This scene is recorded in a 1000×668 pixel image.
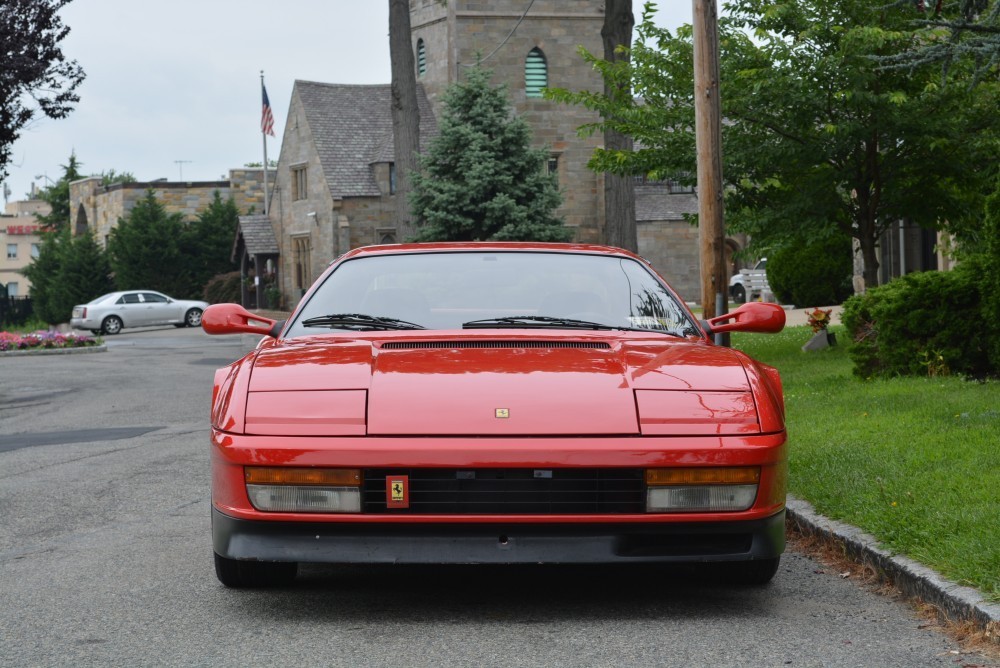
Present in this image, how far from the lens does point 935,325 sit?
40.7ft

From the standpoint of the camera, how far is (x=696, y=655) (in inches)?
176

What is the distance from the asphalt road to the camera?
4.51 m

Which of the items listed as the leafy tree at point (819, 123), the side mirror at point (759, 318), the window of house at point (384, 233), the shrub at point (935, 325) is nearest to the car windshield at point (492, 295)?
the side mirror at point (759, 318)

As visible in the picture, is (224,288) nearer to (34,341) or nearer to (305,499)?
(34,341)

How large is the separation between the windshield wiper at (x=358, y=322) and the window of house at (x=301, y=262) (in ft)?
151

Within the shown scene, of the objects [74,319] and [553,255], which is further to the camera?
[74,319]

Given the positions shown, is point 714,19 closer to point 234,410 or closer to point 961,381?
point 961,381

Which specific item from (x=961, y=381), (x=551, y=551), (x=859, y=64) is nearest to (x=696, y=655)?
(x=551, y=551)

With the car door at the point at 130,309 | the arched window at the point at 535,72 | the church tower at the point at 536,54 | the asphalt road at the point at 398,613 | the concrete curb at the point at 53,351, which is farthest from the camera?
the arched window at the point at 535,72

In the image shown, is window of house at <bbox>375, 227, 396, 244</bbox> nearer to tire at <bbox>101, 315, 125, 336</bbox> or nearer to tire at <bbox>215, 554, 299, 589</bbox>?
tire at <bbox>101, 315, 125, 336</bbox>

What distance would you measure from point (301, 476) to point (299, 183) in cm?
4876

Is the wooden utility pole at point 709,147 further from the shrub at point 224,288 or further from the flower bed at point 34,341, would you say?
the shrub at point 224,288

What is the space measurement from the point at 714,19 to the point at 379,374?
834cm

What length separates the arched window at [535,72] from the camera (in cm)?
4750
